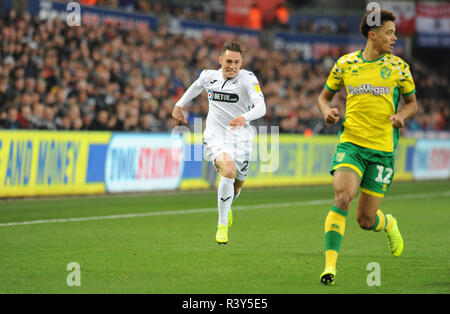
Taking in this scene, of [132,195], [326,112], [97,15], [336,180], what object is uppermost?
[97,15]

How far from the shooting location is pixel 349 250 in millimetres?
9977

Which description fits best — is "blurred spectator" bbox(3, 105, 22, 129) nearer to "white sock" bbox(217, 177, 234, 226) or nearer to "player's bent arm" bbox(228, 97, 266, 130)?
"white sock" bbox(217, 177, 234, 226)

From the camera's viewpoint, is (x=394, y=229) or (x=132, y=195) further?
(x=132, y=195)

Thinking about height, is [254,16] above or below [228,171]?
above

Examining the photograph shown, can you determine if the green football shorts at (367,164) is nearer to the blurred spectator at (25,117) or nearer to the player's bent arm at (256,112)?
the player's bent arm at (256,112)

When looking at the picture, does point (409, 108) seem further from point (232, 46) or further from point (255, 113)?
point (232, 46)

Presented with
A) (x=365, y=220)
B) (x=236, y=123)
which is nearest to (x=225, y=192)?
(x=236, y=123)

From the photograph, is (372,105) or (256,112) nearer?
(372,105)

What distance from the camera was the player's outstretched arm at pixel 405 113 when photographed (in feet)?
24.3

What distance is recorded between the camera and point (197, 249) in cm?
979

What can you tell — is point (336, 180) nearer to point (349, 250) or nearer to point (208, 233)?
point (349, 250)

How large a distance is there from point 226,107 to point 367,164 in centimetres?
323
